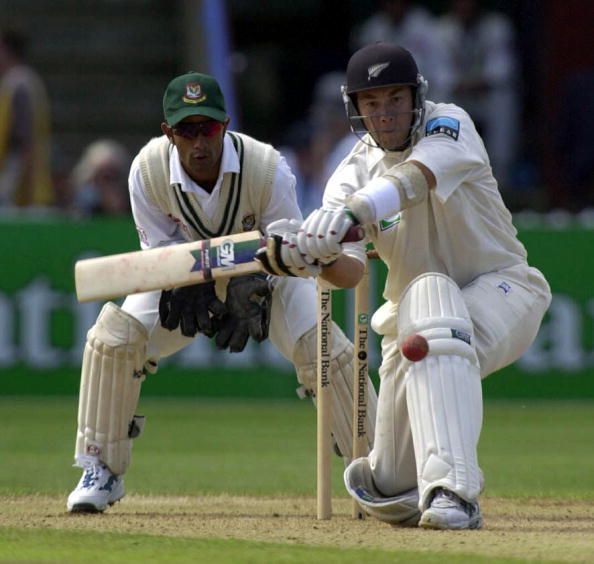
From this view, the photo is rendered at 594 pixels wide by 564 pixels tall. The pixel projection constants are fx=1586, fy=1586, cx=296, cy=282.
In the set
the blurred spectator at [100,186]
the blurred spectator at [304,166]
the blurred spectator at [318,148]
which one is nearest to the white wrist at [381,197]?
the blurred spectator at [318,148]

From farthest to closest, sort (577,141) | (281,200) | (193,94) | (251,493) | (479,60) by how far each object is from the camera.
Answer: (479,60) < (577,141) < (251,493) < (281,200) < (193,94)

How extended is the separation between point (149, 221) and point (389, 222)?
3.78 ft

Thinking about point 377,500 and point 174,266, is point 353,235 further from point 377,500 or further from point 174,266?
point 377,500

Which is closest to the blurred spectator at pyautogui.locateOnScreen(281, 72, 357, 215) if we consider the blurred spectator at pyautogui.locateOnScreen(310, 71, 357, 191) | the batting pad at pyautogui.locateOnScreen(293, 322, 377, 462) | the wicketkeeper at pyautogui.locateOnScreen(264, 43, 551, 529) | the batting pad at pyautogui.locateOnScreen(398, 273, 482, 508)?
the blurred spectator at pyautogui.locateOnScreen(310, 71, 357, 191)

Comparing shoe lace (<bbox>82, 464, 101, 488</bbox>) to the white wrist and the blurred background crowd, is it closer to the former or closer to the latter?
the white wrist

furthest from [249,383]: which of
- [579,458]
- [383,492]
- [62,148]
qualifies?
[383,492]

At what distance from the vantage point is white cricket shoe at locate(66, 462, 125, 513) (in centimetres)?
644

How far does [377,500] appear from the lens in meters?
5.95

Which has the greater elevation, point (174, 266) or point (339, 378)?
point (174, 266)

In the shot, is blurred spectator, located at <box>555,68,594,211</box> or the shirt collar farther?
blurred spectator, located at <box>555,68,594,211</box>

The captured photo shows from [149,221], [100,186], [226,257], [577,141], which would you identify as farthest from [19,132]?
[226,257]

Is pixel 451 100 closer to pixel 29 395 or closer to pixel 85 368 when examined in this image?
pixel 29 395

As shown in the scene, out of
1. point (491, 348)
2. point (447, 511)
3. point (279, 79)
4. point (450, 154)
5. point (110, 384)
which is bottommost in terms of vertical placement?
point (447, 511)

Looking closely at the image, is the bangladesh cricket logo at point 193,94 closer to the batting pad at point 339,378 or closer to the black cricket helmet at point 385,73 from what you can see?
the black cricket helmet at point 385,73
